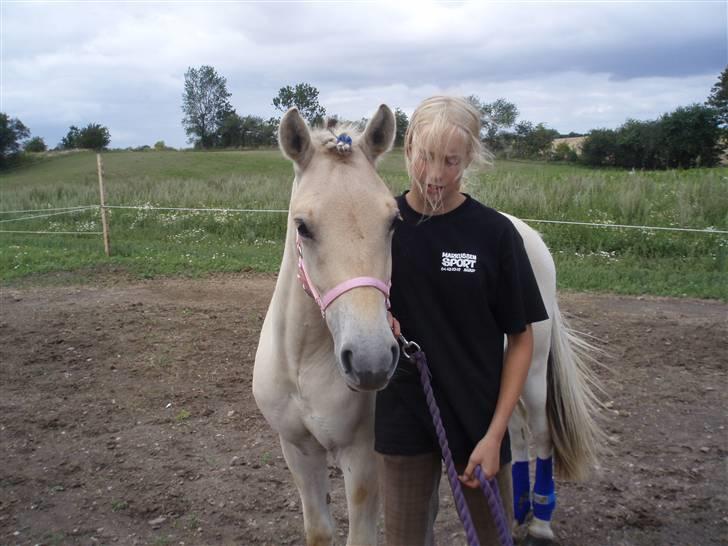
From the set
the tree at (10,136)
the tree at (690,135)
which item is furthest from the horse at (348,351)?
the tree at (10,136)

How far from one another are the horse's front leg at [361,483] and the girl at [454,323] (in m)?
0.37

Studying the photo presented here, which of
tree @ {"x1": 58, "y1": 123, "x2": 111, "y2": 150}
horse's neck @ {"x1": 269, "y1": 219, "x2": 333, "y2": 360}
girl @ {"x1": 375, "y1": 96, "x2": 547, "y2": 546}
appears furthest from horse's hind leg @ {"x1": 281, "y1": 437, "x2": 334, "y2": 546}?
tree @ {"x1": 58, "y1": 123, "x2": 111, "y2": 150}

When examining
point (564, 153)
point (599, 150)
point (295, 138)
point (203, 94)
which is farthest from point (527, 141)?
point (203, 94)

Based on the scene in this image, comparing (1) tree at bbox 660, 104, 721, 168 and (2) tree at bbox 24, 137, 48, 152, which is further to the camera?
(2) tree at bbox 24, 137, 48, 152

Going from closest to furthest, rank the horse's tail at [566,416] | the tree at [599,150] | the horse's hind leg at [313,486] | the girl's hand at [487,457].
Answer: the girl's hand at [487,457] → the horse's hind leg at [313,486] → the horse's tail at [566,416] → the tree at [599,150]

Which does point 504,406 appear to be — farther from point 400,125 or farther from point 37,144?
point 37,144

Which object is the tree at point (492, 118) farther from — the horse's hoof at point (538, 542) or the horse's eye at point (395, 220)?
the horse's hoof at point (538, 542)

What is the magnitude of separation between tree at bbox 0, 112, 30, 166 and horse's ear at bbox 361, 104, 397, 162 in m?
41.1

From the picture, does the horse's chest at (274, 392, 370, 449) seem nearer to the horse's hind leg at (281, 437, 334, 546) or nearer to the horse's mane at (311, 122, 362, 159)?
the horse's hind leg at (281, 437, 334, 546)

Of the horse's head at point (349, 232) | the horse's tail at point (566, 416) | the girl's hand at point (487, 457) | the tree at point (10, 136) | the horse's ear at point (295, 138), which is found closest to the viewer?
the horse's head at point (349, 232)

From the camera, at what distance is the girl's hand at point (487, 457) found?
5.09 feet

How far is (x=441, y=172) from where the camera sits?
158 cm

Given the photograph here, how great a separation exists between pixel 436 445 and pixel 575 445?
1.54m

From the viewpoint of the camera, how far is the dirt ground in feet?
9.51
